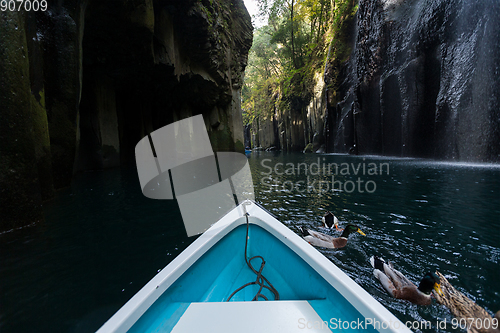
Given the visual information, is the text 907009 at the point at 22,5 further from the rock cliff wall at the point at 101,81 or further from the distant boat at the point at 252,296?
the distant boat at the point at 252,296

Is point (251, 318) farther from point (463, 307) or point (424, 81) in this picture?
point (424, 81)

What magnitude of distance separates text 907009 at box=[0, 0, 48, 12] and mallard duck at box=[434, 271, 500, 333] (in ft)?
19.1

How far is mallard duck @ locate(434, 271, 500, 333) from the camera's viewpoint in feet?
4.44

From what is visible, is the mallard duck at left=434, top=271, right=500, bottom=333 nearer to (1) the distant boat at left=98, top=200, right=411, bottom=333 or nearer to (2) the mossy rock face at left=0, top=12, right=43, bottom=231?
(1) the distant boat at left=98, top=200, right=411, bottom=333

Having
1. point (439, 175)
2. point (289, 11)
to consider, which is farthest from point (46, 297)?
point (289, 11)

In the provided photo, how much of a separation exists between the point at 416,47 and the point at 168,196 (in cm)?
1442

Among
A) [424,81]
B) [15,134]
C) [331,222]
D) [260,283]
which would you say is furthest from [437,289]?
[424,81]

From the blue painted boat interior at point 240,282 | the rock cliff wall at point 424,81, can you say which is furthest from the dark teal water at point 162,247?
the rock cliff wall at point 424,81

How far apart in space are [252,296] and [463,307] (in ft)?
5.06

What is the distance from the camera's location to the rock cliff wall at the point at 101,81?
2838 mm

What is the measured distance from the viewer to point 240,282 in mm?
1744

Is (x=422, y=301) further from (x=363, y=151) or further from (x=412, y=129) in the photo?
(x=363, y=151)

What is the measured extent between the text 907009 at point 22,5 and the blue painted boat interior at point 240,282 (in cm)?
422

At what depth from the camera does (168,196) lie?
577cm
